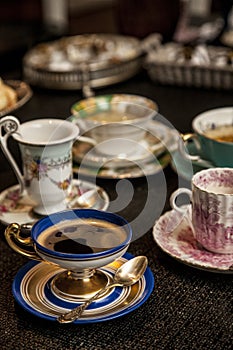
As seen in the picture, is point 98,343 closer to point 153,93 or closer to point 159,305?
point 159,305

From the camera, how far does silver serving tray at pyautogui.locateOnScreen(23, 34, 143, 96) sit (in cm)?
159

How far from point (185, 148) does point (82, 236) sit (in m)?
0.41

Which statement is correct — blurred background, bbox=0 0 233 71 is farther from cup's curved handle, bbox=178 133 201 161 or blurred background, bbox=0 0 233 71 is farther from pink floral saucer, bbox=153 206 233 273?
pink floral saucer, bbox=153 206 233 273

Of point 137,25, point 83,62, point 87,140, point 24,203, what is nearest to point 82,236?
point 24,203

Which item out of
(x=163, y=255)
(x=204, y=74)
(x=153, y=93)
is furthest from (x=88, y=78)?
(x=163, y=255)

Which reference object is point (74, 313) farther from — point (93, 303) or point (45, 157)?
point (45, 157)

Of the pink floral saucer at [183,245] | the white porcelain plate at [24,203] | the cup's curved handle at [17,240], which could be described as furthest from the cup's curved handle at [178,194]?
the cup's curved handle at [17,240]

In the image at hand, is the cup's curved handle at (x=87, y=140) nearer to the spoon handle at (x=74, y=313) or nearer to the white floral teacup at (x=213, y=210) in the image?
the white floral teacup at (x=213, y=210)

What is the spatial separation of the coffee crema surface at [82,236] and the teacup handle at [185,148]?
13.3 inches

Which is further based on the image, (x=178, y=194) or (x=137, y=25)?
(x=137, y=25)

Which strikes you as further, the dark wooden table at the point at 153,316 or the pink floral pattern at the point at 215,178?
the pink floral pattern at the point at 215,178

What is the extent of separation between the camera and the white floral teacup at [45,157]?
3.31ft

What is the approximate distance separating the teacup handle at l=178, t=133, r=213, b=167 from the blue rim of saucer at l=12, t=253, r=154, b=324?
1.09 ft

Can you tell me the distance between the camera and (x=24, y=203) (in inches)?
42.1
